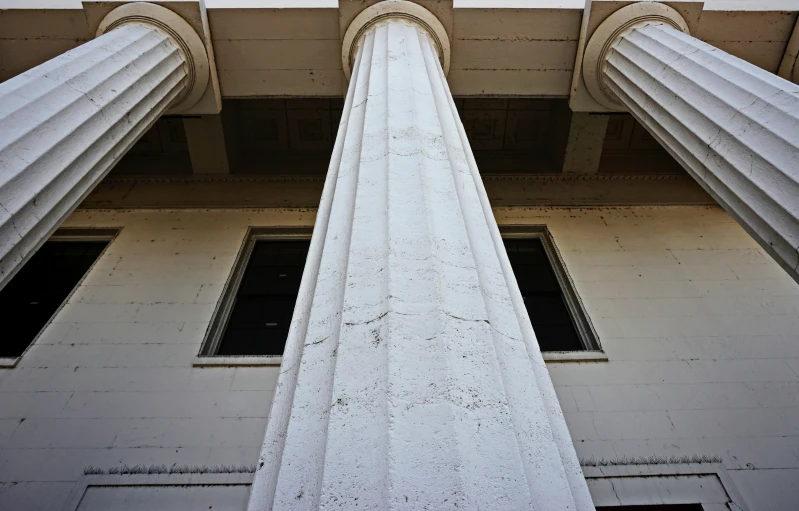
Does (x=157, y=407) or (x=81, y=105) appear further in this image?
(x=157, y=407)

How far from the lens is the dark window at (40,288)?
800 cm

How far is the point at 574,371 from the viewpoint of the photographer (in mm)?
7270

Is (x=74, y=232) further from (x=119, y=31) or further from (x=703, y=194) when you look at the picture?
(x=703, y=194)

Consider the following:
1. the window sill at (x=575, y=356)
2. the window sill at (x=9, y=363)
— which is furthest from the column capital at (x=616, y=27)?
the window sill at (x=9, y=363)

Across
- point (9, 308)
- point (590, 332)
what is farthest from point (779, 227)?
point (9, 308)

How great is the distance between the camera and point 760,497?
593cm

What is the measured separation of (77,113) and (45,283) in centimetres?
565

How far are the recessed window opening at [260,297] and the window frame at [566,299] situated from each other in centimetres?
449

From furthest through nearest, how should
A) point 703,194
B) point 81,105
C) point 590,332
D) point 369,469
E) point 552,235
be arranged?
point 703,194 < point 552,235 < point 590,332 < point 81,105 < point 369,469

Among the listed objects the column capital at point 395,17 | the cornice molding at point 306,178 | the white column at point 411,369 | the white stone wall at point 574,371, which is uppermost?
the cornice molding at point 306,178

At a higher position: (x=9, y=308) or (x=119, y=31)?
(x=119, y=31)

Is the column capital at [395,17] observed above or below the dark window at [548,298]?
above

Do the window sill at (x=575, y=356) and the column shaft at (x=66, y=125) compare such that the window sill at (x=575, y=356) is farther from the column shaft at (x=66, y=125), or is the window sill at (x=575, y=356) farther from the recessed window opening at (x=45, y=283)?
the recessed window opening at (x=45, y=283)

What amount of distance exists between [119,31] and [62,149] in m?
3.42
